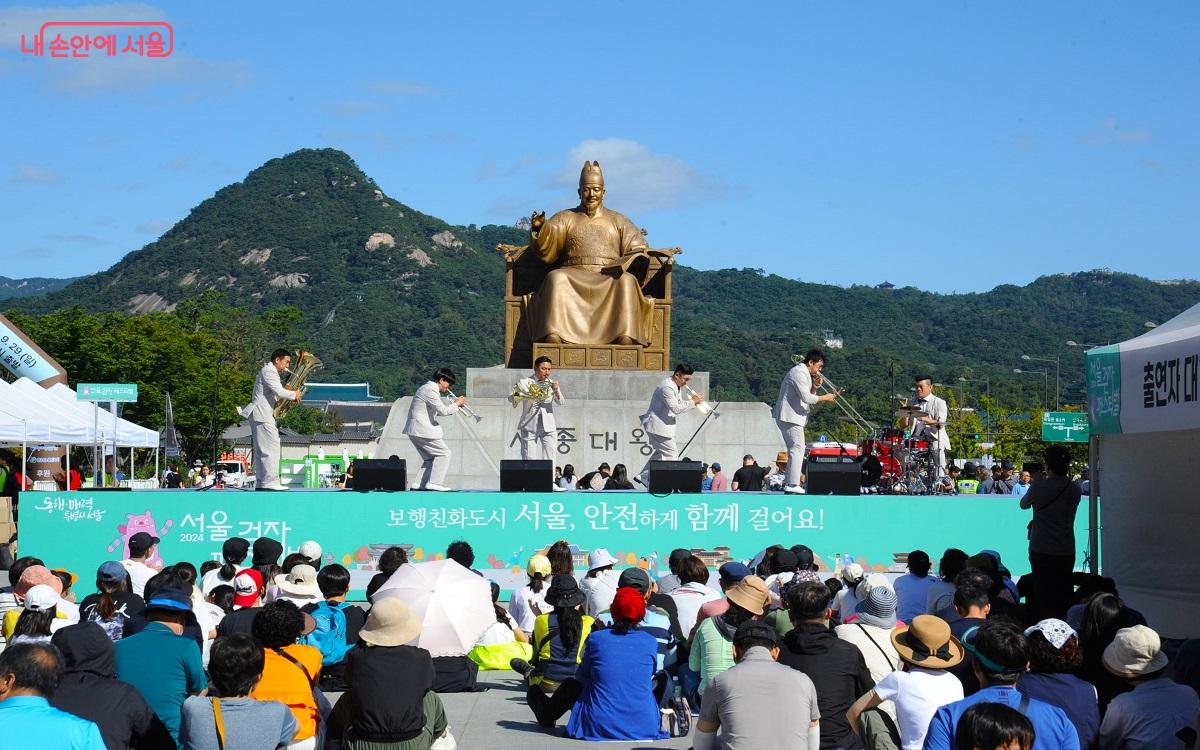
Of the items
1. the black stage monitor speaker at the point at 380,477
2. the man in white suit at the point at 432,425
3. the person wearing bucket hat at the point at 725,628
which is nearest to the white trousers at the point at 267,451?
the black stage monitor speaker at the point at 380,477

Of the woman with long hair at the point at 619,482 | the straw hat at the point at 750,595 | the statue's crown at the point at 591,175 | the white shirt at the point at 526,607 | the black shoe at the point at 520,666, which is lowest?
the black shoe at the point at 520,666

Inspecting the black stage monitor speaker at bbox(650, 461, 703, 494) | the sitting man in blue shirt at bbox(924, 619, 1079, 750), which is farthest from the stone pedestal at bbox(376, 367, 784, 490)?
the sitting man in blue shirt at bbox(924, 619, 1079, 750)

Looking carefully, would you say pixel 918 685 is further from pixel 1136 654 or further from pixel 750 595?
pixel 750 595

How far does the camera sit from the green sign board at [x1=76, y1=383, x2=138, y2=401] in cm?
1586

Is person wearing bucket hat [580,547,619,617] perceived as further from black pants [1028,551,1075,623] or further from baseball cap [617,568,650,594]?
black pants [1028,551,1075,623]

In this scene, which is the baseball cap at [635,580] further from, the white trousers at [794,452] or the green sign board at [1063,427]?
the green sign board at [1063,427]

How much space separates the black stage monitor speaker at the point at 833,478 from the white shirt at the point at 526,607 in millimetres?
4502

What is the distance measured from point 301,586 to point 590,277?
11752mm

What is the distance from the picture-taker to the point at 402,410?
19.6m

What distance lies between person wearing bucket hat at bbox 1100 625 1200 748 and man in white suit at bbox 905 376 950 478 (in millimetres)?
9985

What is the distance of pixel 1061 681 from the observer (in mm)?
5332

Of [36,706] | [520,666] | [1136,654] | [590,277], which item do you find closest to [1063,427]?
[590,277]

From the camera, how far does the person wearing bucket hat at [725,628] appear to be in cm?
706

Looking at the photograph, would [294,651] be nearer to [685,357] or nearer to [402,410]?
[402,410]
